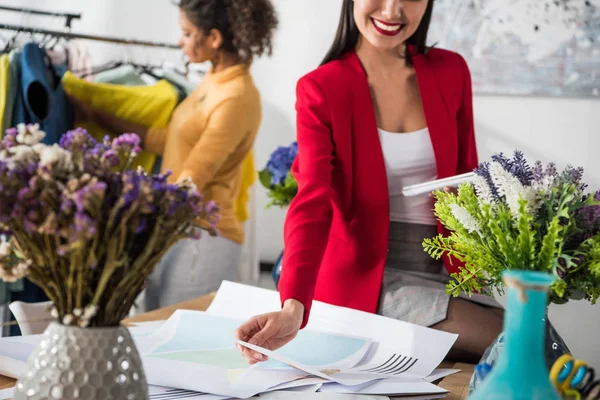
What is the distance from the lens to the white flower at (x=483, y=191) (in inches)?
32.9

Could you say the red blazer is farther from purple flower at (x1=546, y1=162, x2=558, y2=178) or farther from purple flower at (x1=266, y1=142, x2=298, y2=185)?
purple flower at (x1=546, y1=162, x2=558, y2=178)

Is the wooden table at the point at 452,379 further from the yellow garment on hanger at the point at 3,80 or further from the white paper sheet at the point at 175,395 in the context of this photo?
the yellow garment on hanger at the point at 3,80

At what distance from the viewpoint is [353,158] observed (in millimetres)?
1526

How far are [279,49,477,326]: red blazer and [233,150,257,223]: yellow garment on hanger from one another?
138 cm

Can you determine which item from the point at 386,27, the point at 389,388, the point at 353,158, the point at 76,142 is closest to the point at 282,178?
the point at 353,158

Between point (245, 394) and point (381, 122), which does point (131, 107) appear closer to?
point (381, 122)

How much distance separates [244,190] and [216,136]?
44cm

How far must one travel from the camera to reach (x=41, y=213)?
2.09 ft

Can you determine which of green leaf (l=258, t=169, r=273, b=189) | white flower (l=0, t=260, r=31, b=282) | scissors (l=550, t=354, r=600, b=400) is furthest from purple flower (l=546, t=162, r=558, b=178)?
green leaf (l=258, t=169, r=273, b=189)

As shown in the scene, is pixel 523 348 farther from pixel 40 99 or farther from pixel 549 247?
pixel 40 99

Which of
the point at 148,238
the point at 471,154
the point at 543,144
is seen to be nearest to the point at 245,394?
the point at 148,238

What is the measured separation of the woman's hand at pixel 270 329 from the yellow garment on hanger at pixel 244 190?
1.81 m

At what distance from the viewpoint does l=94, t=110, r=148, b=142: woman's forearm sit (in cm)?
261

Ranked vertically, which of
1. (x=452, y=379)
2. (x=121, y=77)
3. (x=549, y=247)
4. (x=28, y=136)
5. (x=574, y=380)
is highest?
→ (x=121, y=77)
